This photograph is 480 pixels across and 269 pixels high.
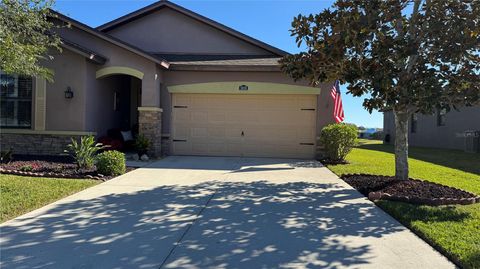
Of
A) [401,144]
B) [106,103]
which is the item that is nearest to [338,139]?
[401,144]

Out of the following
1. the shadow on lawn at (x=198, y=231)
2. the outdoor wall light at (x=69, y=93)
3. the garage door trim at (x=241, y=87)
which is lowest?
the shadow on lawn at (x=198, y=231)

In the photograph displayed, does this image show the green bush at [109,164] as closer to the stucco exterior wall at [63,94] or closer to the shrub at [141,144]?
the shrub at [141,144]

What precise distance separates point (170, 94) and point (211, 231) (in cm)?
975

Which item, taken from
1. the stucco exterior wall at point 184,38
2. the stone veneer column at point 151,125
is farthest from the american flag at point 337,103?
the stone veneer column at point 151,125

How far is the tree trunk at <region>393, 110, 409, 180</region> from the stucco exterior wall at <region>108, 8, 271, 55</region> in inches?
334

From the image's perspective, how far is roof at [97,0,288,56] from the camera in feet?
52.9

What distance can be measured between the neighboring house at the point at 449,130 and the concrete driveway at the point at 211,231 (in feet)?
49.0

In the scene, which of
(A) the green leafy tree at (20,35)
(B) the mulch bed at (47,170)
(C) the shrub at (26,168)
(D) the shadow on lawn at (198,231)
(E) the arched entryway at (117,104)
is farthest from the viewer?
A: (E) the arched entryway at (117,104)

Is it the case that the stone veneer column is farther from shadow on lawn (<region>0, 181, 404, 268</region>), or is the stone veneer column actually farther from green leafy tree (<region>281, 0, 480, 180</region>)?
green leafy tree (<region>281, 0, 480, 180</region>)

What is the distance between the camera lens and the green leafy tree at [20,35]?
7113 millimetres

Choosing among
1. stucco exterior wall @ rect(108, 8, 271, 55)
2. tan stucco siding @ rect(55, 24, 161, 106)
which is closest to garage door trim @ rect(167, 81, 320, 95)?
tan stucco siding @ rect(55, 24, 161, 106)

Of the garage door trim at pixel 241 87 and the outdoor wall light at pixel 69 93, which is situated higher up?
the garage door trim at pixel 241 87

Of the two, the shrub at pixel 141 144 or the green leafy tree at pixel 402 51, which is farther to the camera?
the shrub at pixel 141 144

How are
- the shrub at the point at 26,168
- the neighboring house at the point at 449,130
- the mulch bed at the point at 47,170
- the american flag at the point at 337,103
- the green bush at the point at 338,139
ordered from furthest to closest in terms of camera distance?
the neighboring house at the point at 449,130
the american flag at the point at 337,103
the green bush at the point at 338,139
the shrub at the point at 26,168
the mulch bed at the point at 47,170
